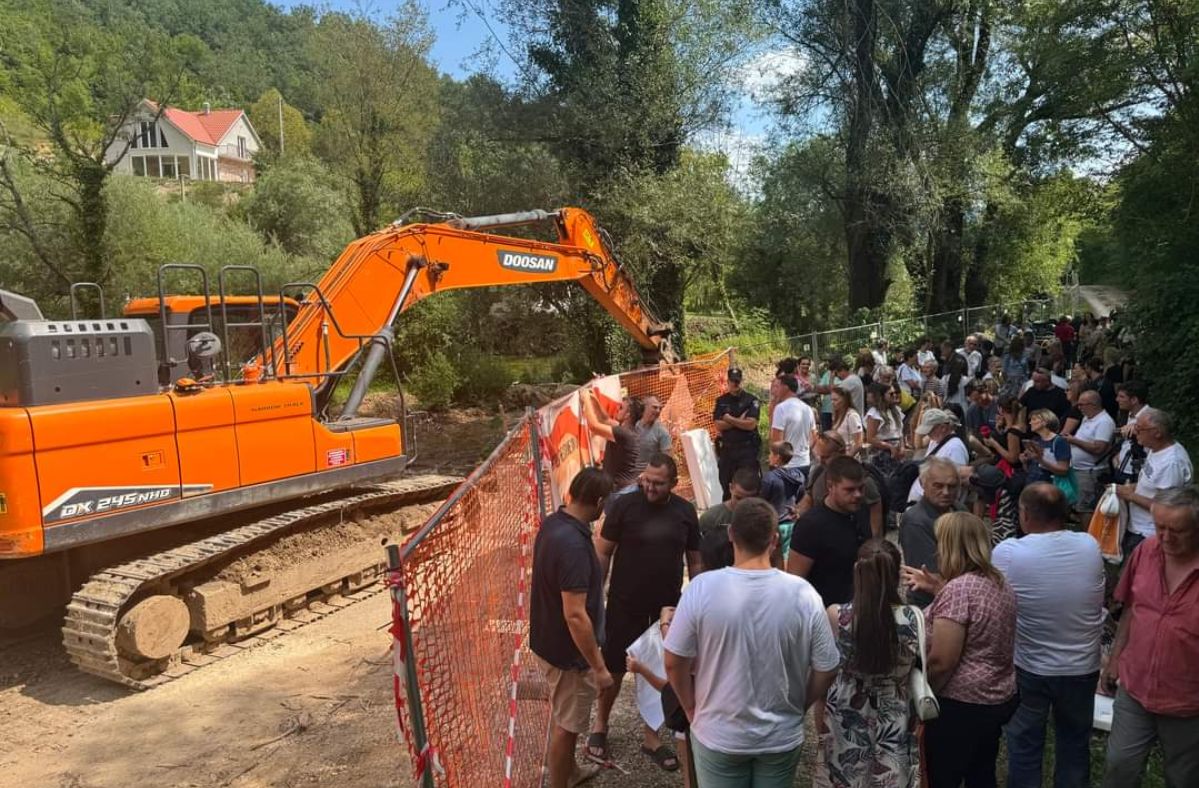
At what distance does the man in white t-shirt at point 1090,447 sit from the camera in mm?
6812

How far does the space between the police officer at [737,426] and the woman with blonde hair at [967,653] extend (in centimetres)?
472

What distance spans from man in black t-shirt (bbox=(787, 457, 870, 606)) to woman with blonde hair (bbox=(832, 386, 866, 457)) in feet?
13.3

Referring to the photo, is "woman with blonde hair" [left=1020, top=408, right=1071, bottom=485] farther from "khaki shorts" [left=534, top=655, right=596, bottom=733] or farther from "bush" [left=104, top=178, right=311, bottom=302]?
"bush" [left=104, top=178, right=311, bottom=302]

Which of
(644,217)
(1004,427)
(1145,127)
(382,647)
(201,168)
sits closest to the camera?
(382,647)

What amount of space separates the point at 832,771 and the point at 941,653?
0.63 meters

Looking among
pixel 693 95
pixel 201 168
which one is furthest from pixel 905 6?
pixel 201 168

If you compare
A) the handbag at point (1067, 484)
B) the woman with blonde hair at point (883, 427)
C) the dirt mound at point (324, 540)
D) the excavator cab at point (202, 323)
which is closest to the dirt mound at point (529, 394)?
the dirt mound at point (324, 540)

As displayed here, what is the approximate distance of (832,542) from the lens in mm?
4180

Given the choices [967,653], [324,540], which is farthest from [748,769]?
[324,540]

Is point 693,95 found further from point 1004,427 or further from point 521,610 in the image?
point 521,610

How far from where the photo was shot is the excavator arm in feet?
25.9

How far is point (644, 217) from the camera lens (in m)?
17.2

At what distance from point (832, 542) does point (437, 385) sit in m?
15.6

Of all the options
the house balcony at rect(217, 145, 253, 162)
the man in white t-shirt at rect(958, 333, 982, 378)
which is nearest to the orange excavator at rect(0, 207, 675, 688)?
the man in white t-shirt at rect(958, 333, 982, 378)
